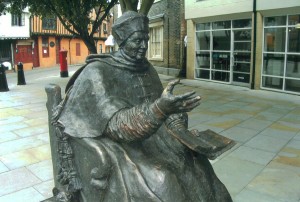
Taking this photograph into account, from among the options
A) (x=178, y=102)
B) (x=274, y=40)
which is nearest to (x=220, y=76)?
(x=274, y=40)

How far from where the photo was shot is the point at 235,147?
5.67 m

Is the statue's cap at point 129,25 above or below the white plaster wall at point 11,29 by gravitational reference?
below

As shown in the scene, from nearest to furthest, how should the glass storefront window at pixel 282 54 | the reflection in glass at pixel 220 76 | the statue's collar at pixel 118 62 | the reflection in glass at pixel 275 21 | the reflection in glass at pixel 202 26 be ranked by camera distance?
1. the statue's collar at pixel 118 62
2. the glass storefront window at pixel 282 54
3. the reflection in glass at pixel 275 21
4. the reflection in glass at pixel 220 76
5. the reflection in glass at pixel 202 26

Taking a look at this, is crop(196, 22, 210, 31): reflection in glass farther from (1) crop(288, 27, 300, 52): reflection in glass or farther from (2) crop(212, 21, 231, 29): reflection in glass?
(1) crop(288, 27, 300, 52): reflection in glass

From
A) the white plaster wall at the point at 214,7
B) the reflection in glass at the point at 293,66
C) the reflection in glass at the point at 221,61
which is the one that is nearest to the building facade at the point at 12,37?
the white plaster wall at the point at 214,7

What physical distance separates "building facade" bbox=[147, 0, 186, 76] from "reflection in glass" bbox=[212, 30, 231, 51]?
217 centimetres

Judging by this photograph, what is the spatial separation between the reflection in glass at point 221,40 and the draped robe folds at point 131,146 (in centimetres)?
1169

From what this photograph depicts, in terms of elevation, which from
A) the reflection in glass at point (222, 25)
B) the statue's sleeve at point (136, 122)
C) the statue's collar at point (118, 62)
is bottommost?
the statue's sleeve at point (136, 122)

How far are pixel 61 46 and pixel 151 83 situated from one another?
30.9 metres

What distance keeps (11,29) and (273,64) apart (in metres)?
20.2

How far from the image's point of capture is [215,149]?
2348 millimetres

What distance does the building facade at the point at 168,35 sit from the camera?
1633cm

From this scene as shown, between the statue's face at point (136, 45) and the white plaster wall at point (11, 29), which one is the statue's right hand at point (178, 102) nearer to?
the statue's face at point (136, 45)

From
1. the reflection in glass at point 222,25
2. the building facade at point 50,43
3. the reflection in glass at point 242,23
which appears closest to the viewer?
the reflection in glass at point 242,23
